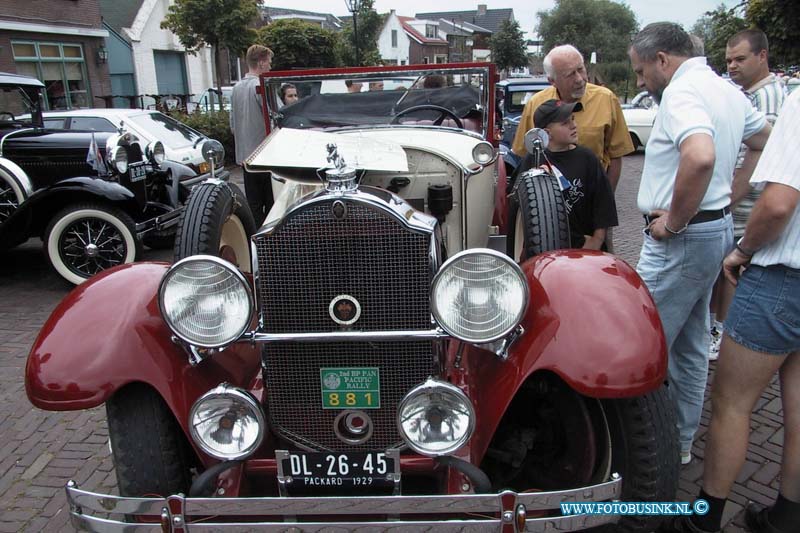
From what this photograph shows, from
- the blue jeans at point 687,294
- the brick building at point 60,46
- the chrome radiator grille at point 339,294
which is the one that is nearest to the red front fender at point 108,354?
the chrome radiator grille at point 339,294

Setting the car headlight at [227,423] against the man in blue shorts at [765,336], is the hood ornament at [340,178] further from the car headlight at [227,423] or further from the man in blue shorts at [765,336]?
the man in blue shorts at [765,336]

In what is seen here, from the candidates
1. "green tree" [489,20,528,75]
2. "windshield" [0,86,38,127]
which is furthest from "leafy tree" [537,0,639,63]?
"windshield" [0,86,38,127]

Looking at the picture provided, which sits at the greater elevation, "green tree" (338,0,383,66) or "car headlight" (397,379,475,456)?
"green tree" (338,0,383,66)

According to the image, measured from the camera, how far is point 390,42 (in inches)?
1934

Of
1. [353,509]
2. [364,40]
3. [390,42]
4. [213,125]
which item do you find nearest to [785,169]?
[353,509]

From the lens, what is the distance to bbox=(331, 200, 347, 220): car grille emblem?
1851 mm

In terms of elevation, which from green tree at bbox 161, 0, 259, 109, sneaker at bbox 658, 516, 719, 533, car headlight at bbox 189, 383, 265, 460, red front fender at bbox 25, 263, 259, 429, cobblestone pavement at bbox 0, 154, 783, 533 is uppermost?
green tree at bbox 161, 0, 259, 109

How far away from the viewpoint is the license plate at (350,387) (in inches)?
78.1

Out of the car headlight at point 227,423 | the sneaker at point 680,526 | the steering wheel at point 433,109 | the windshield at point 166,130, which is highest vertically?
the steering wheel at point 433,109

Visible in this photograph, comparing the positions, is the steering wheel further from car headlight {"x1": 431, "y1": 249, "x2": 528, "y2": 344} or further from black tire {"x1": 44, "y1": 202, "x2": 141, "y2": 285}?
black tire {"x1": 44, "y1": 202, "x2": 141, "y2": 285}

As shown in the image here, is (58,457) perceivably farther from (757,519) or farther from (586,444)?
A: (757,519)

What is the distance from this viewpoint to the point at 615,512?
1752 mm

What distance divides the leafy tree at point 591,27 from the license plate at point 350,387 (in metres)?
41.1

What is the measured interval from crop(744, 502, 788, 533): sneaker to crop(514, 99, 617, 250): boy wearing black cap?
54.9 inches
